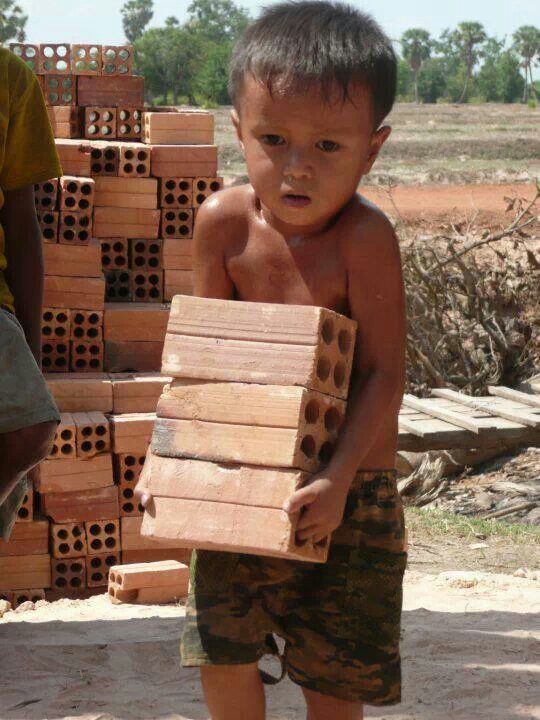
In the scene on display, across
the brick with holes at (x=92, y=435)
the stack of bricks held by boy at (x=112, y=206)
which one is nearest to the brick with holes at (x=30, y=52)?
the stack of bricks held by boy at (x=112, y=206)

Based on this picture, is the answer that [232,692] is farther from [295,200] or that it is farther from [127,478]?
[127,478]

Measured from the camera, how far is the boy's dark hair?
7.20 feet

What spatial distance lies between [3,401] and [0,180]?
26.5 inches

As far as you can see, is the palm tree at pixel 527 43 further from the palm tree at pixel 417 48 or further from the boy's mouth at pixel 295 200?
the boy's mouth at pixel 295 200

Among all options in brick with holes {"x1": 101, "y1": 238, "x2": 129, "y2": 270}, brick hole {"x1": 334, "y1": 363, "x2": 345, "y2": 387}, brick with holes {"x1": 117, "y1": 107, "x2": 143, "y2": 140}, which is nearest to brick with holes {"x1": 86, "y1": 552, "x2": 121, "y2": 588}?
brick with holes {"x1": 101, "y1": 238, "x2": 129, "y2": 270}

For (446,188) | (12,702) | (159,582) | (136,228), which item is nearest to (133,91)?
(136,228)

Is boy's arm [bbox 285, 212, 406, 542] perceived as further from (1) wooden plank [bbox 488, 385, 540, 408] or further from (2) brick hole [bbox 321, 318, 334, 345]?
(1) wooden plank [bbox 488, 385, 540, 408]

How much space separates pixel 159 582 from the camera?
16.0 ft

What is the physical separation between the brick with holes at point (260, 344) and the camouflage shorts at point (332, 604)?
0.31 metres

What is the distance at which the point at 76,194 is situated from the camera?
5680 mm

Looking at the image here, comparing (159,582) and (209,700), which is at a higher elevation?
(209,700)

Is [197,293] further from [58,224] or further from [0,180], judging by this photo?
[58,224]

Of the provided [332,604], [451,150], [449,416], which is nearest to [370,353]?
[332,604]

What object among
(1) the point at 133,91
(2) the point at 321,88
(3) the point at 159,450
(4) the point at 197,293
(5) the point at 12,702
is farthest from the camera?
(1) the point at 133,91
